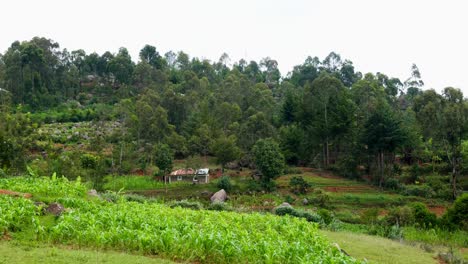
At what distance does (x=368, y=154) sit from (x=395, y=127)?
3.73 meters

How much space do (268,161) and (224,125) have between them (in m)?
12.0

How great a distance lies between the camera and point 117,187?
31719 mm

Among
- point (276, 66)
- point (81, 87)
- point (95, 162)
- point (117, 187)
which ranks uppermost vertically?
point (276, 66)

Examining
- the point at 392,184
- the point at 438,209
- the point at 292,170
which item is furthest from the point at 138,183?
the point at 438,209

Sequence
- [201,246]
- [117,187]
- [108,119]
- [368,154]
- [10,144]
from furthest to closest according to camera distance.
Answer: [108,119], [368,154], [117,187], [10,144], [201,246]

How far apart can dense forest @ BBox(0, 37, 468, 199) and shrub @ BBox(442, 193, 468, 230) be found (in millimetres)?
11965

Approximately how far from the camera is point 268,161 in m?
33.0

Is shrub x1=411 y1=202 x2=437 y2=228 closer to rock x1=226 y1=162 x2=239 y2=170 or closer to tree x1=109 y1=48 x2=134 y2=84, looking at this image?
rock x1=226 y1=162 x2=239 y2=170

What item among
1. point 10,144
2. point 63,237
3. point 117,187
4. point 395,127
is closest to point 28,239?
point 63,237

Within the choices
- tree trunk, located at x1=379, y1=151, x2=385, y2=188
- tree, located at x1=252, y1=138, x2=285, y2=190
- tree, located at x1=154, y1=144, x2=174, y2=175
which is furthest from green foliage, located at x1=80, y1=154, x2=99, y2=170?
tree trunk, located at x1=379, y1=151, x2=385, y2=188

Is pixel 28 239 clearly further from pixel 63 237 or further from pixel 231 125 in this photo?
pixel 231 125

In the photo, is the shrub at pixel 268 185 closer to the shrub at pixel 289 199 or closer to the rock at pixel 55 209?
the shrub at pixel 289 199

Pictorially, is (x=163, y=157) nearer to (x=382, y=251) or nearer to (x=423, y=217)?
(x=423, y=217)

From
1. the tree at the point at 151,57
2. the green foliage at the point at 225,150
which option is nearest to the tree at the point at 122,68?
the tree at the point at 151,57
